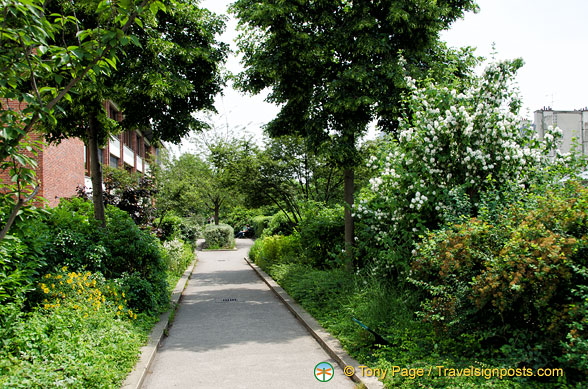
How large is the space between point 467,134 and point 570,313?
3674 millimetres

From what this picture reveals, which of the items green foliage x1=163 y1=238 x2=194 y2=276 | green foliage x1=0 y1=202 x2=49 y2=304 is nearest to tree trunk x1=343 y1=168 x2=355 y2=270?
green foliage x1=0 y1=202 x2=49 y2=304

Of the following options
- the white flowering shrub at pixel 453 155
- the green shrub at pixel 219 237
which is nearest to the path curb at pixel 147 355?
the white flowering shrub at pixel 453 155

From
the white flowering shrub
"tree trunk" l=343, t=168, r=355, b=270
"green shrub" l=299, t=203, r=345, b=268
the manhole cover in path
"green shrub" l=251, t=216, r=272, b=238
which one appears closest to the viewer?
the white flowering shrub

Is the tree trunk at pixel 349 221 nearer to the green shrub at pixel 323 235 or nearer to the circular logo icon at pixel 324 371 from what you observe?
the green shrub at pixel 323 235

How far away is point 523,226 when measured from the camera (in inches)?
191

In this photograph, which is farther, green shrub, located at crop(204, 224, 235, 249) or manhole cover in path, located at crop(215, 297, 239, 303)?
green shrub, located at crop(204, 224, 235, 249)

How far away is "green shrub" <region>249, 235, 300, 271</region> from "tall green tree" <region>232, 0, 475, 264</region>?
4.19 meters

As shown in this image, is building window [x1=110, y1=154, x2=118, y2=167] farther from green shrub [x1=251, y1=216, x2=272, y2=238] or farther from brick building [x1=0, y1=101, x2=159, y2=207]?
green shrub [x1=251, y1=216, x2=272, y2=238]

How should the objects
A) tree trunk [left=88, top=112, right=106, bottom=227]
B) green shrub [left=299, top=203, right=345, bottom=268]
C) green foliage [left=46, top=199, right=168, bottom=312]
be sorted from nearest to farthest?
green foliage [left=46, top=199, right=168, bottom=312], tree trunk [left=88, top=112, right=106, bottom=227], green shrub [left=299, top=203, right=345, bottom=268]

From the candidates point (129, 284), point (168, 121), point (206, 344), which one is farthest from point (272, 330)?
point (168, 121)

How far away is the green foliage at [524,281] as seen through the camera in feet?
14.1

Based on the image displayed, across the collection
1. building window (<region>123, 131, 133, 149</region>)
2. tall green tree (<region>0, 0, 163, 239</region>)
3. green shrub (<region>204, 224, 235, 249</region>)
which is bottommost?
green shrub (<region>204, 224, 235, 249</region>)

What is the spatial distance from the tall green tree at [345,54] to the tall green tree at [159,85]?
3.99 feet

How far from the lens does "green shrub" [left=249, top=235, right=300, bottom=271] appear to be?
50.9ft
